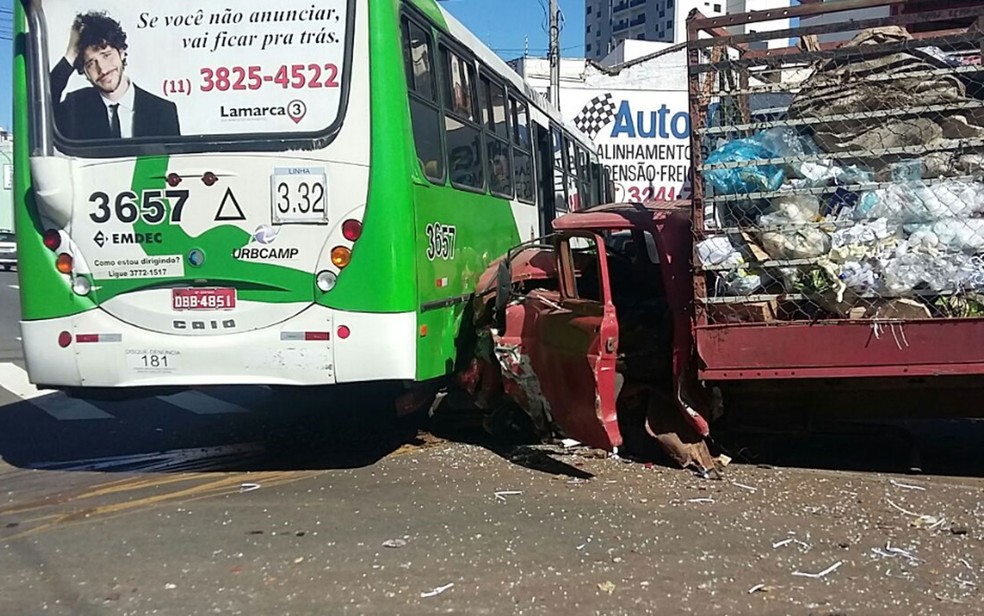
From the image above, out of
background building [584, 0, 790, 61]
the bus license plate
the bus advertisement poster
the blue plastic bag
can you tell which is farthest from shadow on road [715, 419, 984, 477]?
background building [584, 0, 790, 61]

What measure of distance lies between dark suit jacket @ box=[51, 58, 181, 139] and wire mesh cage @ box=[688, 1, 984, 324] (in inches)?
135

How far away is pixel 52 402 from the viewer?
9.64 metres

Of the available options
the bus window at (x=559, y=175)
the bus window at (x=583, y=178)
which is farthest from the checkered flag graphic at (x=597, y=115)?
the bus window at (x=559, y=175)

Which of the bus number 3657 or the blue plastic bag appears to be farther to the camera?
the bus number 3657

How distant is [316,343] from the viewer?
6062 mm

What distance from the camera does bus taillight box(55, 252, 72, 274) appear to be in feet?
20.4

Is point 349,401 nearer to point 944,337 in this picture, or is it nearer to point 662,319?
point 662,319

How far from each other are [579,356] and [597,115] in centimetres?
1636

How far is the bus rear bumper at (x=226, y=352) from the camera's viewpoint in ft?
19.8

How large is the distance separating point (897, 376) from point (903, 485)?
75 centimetres

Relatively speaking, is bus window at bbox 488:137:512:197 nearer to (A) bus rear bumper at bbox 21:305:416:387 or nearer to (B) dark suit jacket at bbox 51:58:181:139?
(A) bus rear bumper at bbox 21:305:416:387

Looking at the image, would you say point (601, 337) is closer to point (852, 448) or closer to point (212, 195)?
point (852, 448)

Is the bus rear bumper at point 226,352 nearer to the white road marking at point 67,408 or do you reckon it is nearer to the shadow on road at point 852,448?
the shadow on road at point 852,448

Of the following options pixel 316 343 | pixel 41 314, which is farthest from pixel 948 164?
pixel 41 314
